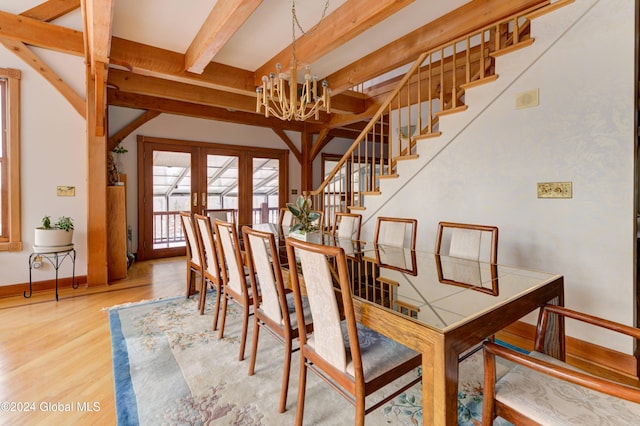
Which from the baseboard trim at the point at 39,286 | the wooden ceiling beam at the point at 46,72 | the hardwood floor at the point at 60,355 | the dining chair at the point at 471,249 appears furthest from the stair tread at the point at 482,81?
the baseboard trim at the point at 39,286

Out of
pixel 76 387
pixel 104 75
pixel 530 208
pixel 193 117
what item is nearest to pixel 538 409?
pixel 530 208

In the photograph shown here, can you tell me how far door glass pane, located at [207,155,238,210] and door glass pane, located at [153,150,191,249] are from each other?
0.39 metres

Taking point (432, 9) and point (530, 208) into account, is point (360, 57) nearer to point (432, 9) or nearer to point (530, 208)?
point (432, 9)

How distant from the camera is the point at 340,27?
8.70 feet

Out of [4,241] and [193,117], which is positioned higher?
[193,117]

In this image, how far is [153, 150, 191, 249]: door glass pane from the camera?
5.57 m

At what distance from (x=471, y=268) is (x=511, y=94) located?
1.53m

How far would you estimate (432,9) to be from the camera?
9.17ft

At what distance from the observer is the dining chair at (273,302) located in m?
1.59

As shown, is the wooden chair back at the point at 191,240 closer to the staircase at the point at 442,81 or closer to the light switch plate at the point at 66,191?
the light switch plate at the point at 66,191

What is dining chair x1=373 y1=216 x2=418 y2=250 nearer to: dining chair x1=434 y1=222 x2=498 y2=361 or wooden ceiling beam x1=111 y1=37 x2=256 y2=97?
dining chair x1=434 y1=222 x2=498 y2=361

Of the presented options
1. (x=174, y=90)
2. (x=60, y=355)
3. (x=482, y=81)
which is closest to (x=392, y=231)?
(x=482, y=81)

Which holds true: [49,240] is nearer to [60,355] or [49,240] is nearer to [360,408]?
[60,355]

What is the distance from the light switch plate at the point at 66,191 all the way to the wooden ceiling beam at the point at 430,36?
350 centimetres
